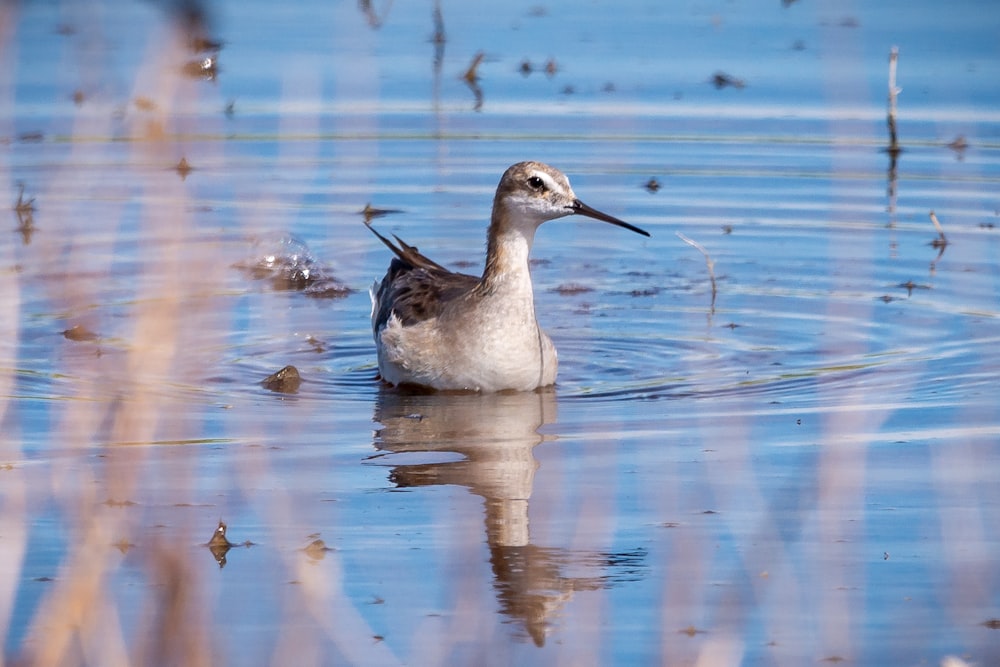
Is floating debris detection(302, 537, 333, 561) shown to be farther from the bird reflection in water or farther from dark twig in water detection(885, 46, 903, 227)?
dark twig in water detection(885, 46, 903, 227)

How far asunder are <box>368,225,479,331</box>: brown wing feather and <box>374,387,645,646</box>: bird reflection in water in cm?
59

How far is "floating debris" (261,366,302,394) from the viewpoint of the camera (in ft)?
32.1

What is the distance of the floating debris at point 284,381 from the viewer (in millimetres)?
9789

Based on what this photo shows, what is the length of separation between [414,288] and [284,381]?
132 cm

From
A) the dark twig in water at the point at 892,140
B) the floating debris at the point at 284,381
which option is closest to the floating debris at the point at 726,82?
the dark twig in water at the point at 892,140

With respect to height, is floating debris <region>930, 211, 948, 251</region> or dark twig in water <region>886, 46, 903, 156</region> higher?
dark twig in water <region>886, 46, 903, 156</region>

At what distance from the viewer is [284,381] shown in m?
9.85

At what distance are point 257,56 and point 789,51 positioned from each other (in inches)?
216

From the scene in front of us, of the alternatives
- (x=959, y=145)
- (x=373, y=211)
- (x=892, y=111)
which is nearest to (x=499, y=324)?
(x=373, y=211)

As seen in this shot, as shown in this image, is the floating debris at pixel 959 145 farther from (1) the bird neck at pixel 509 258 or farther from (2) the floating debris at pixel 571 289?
(1) the bird neck at pixel 509 258

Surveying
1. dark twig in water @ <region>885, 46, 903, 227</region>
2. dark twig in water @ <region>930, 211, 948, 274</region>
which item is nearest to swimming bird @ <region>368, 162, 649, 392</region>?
dark twig in water @ <region>930, 211, 948, 274</region>

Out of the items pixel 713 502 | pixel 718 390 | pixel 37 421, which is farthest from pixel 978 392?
pixel 37 421

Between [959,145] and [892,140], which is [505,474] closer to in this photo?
[892,140]

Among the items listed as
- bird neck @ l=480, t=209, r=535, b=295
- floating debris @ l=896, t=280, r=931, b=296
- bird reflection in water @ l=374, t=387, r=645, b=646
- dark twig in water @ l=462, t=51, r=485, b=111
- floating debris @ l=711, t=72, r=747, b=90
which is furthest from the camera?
floating debris @ l=711, t=72, r=747, b=90
